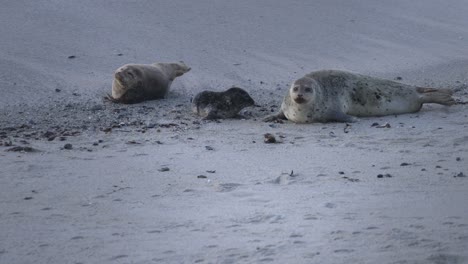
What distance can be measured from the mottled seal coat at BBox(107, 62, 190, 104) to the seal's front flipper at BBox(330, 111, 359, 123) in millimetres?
1798

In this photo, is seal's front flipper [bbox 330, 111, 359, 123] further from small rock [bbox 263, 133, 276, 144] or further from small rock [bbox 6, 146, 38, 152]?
small rock [bbox 6, 146, 38, 152]

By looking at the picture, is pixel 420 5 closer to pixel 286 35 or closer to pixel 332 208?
pixel 286 35

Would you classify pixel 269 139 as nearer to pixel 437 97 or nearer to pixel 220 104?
pixel 220 104

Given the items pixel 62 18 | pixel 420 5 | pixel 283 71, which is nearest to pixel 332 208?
pixel 283 71

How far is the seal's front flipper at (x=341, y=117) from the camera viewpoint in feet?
22.6

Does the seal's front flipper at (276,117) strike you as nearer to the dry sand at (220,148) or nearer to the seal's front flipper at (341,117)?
the dry sand at (220,148)

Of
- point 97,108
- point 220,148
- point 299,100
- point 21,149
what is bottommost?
point 97,108

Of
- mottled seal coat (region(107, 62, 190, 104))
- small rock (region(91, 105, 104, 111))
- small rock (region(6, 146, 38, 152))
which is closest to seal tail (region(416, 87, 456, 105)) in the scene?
mottled seal coat (region(107, 62, 190, 104))

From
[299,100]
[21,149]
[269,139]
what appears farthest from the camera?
[299,100]

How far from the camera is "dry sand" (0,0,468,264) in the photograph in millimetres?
3521

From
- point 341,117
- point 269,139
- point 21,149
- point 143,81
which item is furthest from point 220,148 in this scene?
point 143,81

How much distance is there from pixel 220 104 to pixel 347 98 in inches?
44.0

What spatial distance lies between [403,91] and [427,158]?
2338 mm

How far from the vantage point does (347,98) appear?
7.30m
